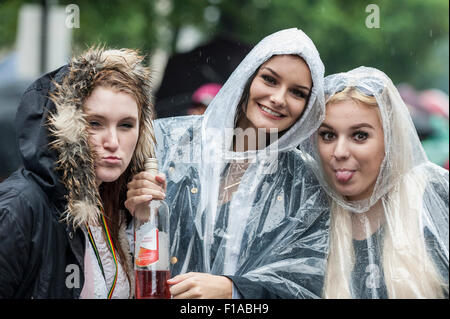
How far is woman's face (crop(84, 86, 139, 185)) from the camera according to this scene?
2.49 meters

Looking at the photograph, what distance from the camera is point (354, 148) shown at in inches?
111

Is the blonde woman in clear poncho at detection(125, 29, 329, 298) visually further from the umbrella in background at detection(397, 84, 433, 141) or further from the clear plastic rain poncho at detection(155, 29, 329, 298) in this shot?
the umbrella in background at detection(397, 84, 433, 141)

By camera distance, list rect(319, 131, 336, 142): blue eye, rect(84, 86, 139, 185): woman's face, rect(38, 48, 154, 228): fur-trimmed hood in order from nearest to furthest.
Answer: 1. rect(38, 48, 154, 228): fur-trimmed hood
2. rect(84, 86, 139, 185): woman's face
3. rect(319, 131, 336, 142): blue eye

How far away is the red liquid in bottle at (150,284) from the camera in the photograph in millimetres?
2512

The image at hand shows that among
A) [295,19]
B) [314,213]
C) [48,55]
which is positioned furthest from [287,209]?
[295,19]

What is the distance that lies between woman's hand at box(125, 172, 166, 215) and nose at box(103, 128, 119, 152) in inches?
7.5

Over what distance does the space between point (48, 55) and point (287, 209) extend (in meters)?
2.97

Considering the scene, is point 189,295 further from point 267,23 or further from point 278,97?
point 267,23

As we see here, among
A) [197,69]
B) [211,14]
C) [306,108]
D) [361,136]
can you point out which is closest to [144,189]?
[306,108]

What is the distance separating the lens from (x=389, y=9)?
1111 cm

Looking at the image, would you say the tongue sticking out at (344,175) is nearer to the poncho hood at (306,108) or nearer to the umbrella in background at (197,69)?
the poncho hood at (306,108)

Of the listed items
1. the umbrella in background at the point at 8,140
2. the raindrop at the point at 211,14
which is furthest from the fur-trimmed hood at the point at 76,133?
the raindrop at the point at 211,14

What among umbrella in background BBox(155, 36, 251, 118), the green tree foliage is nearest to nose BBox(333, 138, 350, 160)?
umbrella in background BBox(155, 36, 251, 118)
